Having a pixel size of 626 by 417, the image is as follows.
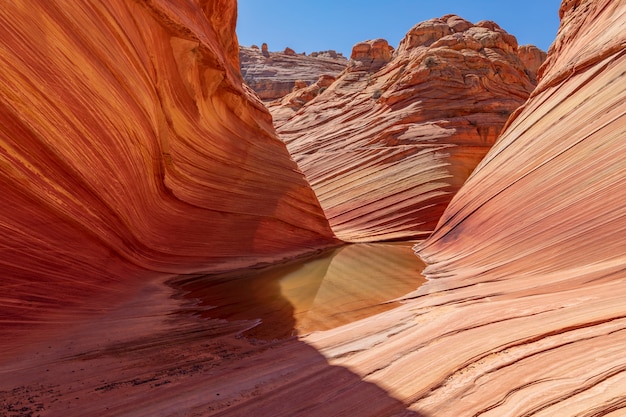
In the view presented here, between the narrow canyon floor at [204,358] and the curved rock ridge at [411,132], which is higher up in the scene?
the curved rock ridge at [411,132]

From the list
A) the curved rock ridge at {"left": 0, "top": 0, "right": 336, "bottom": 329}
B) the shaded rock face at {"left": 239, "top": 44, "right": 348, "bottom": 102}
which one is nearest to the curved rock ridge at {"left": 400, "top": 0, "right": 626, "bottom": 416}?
the curved rock ridge at {"left": 0, "top": 0, "right": 336, "bottom": 329}

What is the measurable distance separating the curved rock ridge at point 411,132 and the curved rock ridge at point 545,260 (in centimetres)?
320

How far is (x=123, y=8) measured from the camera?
606 cm

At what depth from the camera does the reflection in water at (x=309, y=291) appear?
14.8 feet

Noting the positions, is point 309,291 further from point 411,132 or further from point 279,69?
point 279,69

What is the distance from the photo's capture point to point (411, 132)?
14641mm

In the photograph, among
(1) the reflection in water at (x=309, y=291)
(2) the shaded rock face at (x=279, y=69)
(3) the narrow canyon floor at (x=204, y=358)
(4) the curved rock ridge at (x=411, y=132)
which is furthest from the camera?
(2) the shaded rock face at (x=279, y=69)

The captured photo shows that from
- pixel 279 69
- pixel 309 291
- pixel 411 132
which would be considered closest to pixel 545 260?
pixel 309 291

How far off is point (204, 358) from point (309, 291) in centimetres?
283

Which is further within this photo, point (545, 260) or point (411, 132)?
point (411, 132)

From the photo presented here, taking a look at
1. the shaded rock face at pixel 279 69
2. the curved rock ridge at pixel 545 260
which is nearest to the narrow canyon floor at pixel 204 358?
the curved rock ridge at pixel 545 260

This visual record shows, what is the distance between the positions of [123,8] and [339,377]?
6047 mm

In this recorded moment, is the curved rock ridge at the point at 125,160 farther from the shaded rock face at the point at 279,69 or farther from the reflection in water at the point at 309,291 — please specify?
the shaded rock face at the point at 279,69

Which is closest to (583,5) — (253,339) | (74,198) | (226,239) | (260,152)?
(260,152)
